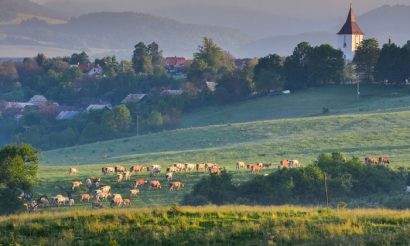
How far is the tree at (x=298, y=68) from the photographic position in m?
117

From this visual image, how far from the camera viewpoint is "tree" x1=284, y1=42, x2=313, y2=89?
117 metres

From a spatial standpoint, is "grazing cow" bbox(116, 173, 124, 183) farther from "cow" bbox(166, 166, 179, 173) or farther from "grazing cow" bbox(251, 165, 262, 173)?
"grazing cow" bbox(251, 165, 262, 173)

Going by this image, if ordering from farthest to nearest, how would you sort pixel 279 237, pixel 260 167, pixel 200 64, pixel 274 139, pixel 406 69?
pixel 200 64 < pixel 406 69 < pixel 274 139 < pixel 260 167 < pixel 279 237

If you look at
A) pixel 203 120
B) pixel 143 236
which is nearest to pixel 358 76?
pixel 203 120

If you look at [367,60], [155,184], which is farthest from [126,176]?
[367,60]

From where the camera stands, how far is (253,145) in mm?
72625

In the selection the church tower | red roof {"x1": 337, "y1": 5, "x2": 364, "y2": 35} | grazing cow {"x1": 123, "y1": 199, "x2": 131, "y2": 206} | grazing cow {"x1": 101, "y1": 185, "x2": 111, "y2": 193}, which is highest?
red roof {"x1": 337, "y1": 5, "x2": 364, "y2": 35}

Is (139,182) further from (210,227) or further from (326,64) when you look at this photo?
(326,64)

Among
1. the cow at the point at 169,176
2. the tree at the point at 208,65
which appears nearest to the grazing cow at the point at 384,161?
the cow at the point at 169,176

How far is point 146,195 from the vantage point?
47.4m

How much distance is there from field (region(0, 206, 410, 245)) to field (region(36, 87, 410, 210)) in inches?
734

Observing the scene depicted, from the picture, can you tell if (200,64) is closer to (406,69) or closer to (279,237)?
(406,69)

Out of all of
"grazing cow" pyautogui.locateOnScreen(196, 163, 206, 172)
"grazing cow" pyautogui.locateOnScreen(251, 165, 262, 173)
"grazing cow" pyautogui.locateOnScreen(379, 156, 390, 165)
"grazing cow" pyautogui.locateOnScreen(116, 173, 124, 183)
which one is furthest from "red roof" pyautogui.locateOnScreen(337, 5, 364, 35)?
"grazing cow" pyautogui.locateOnScreen(116, 173, 124, 183)

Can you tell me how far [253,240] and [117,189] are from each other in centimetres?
2688
